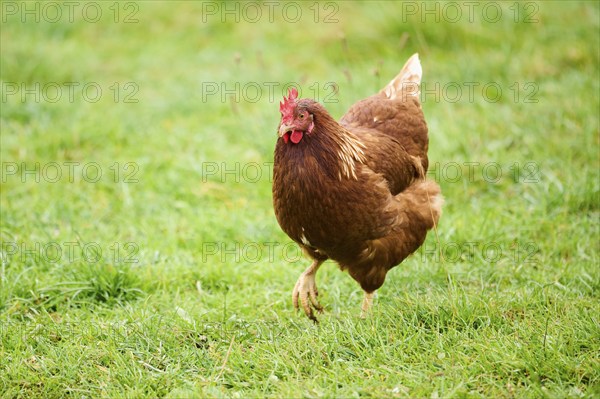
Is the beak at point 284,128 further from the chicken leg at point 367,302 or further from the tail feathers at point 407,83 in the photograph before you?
the tail feathers at point 407,83

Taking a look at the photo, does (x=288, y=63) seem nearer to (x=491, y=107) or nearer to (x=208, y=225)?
(x=491, y=107)

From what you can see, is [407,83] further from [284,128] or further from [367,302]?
[367,302]

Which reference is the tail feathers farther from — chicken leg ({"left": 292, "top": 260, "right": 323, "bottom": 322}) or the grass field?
chicken leg ({"left": 292, "top": 260, "right": 323, "bottom": 322})

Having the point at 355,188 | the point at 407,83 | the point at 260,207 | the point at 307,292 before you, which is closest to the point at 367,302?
the point at 307,292

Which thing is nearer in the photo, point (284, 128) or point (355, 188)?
point (284, 128)

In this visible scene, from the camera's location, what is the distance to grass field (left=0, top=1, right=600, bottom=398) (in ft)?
11.5

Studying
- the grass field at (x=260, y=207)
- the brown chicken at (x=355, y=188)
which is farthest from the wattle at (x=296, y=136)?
the grass field at (x=260, y=207)

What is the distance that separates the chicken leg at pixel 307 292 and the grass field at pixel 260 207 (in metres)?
0.11

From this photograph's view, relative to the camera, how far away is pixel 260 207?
5777 millimetres

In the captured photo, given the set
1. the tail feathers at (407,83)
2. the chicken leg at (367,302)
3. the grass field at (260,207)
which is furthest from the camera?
the tail feathers at (407,83)

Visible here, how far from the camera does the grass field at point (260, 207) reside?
3.50 metres

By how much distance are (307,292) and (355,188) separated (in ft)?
2.73

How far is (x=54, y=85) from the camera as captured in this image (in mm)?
7535

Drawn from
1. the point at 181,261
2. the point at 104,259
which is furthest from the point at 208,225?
the point at 104,259
